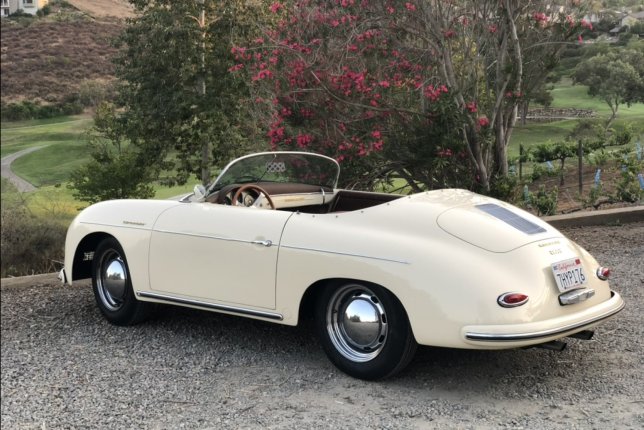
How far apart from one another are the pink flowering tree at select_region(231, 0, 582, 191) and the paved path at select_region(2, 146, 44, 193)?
36.2ft

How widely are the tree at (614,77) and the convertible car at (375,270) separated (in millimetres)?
8281

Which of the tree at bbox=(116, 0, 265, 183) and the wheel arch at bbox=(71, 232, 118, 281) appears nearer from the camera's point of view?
the wheel arch at bbox=(71, 232, 118, 281)

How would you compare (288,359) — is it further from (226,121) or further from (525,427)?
(226,121)

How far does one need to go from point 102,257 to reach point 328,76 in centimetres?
359

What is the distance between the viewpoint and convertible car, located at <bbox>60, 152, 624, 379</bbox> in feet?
11.1

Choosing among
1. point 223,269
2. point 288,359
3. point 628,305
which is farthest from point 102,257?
point 628,305

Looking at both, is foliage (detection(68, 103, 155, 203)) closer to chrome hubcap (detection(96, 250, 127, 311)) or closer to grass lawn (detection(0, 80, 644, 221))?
grass lawn (detection(0, 80, 644, 221))

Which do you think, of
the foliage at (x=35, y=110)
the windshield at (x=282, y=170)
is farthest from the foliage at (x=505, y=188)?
the foliage at (x=35, y=110)

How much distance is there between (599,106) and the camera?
491 inches

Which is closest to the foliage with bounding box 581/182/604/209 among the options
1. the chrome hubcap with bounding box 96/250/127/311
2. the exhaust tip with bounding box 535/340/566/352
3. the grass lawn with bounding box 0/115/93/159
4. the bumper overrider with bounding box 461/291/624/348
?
the exhaust tip with bounding box 535/340/566/352

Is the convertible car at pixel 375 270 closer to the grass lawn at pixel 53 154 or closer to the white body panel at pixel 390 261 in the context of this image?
the white body panel at pixel 390 261

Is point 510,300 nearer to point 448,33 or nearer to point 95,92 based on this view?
point 448,33

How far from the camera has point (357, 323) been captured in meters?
3.74

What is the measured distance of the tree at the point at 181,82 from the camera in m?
17.7
